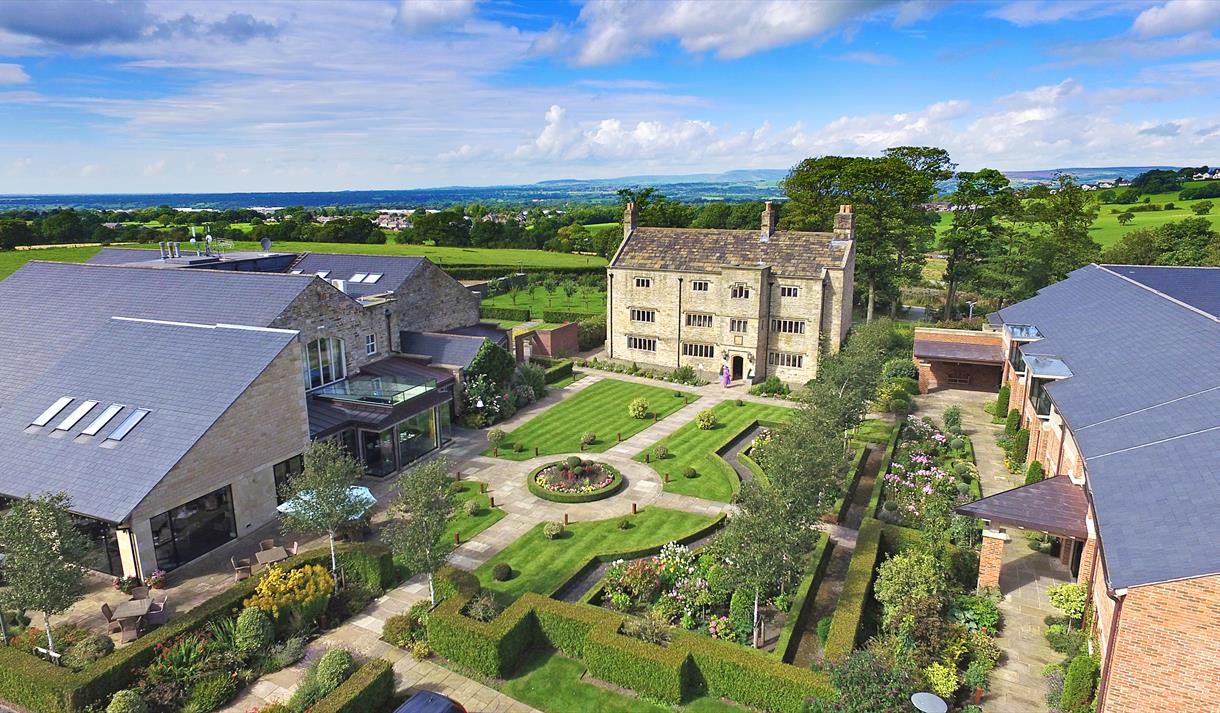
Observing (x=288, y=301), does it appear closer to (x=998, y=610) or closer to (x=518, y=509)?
(x=518, y=509)

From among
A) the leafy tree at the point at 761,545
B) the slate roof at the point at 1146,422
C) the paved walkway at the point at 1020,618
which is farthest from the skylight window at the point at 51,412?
the slate roof at the point at 1146,422

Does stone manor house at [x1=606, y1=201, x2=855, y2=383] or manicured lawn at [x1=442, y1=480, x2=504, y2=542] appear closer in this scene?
manicured lawn at [x1=442, y1=480, x2=504, y2=542]

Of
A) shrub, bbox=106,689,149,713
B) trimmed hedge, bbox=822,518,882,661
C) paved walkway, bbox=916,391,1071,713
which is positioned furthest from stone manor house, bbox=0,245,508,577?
paved walkway, bbox=916,391,1071,713

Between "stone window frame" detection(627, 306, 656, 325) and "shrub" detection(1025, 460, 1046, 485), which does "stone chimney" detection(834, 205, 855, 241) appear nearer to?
"stone window frame" detection(627, 306, 656, 325)

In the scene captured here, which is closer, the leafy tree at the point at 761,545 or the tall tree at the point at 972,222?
the leafy tree at the point at 761,545

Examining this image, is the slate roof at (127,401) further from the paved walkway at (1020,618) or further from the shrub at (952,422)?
the shrub at (952,422)

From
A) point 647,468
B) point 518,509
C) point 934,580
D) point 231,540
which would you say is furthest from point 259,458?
point 934,580

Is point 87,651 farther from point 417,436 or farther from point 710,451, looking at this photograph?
point 710,451
